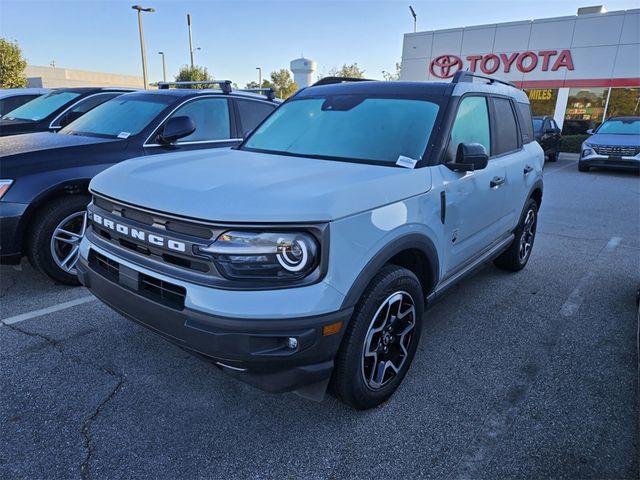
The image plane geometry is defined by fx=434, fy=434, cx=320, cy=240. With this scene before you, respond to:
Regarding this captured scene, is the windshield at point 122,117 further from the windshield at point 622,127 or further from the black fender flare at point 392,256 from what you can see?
the windshield at point 622,127

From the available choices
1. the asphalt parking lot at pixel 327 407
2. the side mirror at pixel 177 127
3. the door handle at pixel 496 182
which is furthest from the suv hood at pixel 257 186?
the side mirror at pixel 177 127

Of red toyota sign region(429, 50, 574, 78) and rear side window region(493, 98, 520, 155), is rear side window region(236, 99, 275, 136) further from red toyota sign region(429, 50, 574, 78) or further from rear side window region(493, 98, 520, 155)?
red toyota sign region(429, 50, 574, 78)

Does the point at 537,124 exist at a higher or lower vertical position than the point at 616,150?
higher

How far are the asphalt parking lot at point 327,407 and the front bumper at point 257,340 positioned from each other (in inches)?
19.1

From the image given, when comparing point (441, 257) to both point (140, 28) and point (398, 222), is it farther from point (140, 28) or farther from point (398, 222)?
point (140, 28)

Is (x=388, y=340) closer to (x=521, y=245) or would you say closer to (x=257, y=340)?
(x=257, y=340)

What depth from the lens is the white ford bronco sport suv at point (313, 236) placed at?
75.6 inches

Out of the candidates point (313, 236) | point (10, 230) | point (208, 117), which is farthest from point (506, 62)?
point (313, 236)

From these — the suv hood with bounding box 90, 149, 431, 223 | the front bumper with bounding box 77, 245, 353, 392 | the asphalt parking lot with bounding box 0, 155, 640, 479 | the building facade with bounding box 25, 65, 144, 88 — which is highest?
the building facade with bounding box 25, 65, 144, 88

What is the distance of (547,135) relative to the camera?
48.2ft

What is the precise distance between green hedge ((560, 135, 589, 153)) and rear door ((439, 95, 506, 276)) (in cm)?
1837

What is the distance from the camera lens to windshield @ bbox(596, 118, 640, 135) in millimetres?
12883

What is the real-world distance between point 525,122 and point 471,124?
1636 millimetres

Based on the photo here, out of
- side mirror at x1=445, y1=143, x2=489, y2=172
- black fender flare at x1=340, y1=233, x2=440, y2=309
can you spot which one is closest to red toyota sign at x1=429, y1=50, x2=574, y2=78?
side mirror at x1=445, y1=143, x2=489, y2=172
